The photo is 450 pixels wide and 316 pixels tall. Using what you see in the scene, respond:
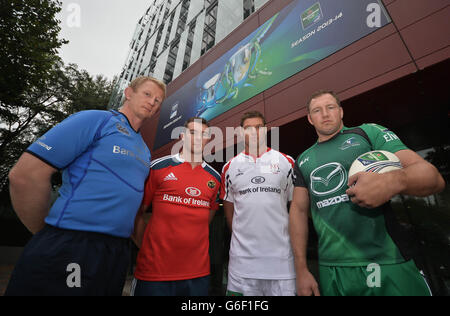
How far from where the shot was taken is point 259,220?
205 cm

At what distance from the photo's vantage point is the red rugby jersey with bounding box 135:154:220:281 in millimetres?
1981

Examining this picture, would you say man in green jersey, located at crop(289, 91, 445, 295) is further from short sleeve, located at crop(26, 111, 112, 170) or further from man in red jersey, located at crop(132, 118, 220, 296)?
short sleeve, located at crop(26, 111, 112, 170)

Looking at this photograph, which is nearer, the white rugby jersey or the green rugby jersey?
the green rugby jersey

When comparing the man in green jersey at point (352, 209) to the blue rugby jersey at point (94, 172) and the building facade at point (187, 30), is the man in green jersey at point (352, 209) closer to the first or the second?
the blue rugby jersey at point (94, 172)

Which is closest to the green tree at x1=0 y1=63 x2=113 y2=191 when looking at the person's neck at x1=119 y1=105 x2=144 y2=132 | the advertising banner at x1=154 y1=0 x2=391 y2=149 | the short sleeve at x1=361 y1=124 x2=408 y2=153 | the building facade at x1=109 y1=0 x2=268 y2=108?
the building facade at x1=109 y1=0 x2=268 y2=108

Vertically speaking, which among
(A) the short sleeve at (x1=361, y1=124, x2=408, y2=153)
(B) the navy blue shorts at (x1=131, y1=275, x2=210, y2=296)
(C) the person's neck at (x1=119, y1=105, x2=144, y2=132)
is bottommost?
(B) the navy blue shorts at (x1=131, y1=275, x2=210, y2=296)

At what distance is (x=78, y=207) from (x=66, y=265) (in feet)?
1.19

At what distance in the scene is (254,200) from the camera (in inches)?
Result: 84.0

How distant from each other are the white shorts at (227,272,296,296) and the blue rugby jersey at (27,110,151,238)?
1.19 m

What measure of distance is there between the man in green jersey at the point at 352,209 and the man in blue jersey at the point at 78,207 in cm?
150

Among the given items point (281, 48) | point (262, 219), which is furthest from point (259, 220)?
point (281, 48)

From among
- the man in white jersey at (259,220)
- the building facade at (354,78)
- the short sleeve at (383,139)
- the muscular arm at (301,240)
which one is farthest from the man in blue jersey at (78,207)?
the building facade at (354,78)

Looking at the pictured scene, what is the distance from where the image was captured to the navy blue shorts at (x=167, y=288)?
190cm
